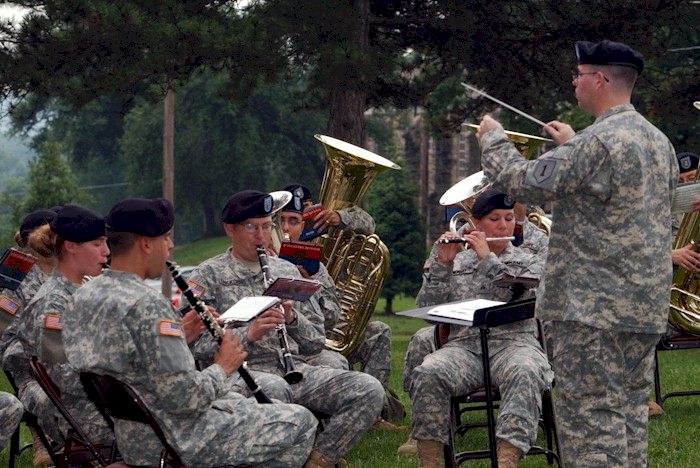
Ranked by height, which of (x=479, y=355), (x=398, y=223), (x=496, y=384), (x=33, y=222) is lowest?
(x=398, y=223)

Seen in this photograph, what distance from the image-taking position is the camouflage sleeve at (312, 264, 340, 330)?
8135mm

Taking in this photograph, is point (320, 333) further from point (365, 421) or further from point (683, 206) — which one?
point (683, 206)

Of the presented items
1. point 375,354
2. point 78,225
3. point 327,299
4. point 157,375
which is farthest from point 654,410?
point 157,375

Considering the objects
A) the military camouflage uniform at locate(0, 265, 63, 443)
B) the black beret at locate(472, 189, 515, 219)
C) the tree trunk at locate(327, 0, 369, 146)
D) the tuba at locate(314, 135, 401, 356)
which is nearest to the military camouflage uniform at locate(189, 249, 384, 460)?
the military camouflage uniform at locate(0, 265, 63, 443)

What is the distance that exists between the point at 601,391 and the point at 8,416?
9.09 feet

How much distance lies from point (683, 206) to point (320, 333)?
2.25 meters

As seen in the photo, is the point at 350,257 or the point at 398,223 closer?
the point at 350,257

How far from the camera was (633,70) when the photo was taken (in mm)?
5777

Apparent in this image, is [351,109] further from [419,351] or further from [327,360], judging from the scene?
[327,360]

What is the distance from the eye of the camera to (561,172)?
5.59m

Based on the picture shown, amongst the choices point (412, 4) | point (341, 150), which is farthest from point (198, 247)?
point (341, 150)

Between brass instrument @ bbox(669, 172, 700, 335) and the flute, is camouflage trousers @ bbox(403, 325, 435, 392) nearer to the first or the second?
the flute

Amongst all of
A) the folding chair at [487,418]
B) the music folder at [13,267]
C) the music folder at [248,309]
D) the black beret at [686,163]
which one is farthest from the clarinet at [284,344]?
the black beret at [686,163]

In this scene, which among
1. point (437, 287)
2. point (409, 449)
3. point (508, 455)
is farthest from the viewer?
point (409, 449)
